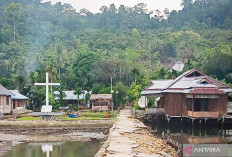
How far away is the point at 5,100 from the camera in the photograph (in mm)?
53344

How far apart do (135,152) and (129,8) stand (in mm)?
169903

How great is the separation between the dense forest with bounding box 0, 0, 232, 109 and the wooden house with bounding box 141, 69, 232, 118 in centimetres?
1728

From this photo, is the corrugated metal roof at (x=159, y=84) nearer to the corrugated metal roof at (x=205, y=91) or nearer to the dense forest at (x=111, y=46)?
the corrugated metal roof at (x=205, y=91)

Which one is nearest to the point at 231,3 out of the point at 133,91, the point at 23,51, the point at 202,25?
the point at 202,25

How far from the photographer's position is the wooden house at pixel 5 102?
52281 millimetres

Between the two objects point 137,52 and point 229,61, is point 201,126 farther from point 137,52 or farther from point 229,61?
point 137,52

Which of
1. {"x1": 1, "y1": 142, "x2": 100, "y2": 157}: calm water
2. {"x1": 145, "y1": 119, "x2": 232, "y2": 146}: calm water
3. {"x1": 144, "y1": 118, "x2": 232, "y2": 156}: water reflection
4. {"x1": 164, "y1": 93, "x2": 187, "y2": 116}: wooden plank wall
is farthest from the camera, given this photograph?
{"x1": 164, "y1": 93, "x2": 187, "y2": 116}: wooden plank wall

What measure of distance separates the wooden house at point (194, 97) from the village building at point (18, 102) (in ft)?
84.7

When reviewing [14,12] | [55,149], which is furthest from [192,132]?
[14,12]

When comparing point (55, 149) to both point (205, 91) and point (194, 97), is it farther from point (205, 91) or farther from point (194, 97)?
point (205, 91)

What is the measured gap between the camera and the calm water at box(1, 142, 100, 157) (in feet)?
84.3

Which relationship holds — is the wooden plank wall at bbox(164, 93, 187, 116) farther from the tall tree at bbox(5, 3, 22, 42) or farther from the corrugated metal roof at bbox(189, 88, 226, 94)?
the tall tree at bbox(5, 3, 22, 42)

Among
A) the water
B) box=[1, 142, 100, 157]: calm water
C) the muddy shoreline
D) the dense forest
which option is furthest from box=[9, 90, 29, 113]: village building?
box=[1, 142, 100, 157]: calm water

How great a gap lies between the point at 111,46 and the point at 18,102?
2358 inches
